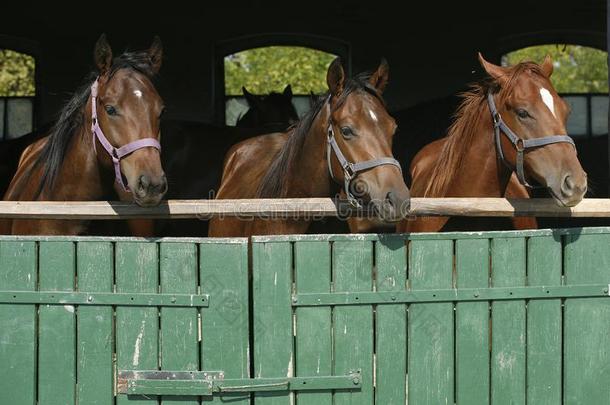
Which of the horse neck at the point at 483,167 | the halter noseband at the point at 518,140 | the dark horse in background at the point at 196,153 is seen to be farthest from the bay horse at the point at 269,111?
the halter noseband at the point at 518,140

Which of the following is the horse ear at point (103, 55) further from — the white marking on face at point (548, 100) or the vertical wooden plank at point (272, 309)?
the white marking on face at point (548, 100)

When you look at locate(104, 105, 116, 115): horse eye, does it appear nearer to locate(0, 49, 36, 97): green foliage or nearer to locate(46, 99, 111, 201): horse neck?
locate(46, 99, 111, 201): horse neck

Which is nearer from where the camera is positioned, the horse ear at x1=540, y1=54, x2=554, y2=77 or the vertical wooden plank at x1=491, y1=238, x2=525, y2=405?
the vertical wooden plank at x1=491, y1=238, x2=525, y2=405

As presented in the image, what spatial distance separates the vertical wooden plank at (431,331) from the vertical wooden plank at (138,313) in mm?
971

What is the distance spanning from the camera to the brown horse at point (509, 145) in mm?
3973

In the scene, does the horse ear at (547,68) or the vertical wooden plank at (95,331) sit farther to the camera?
the horse ear at (547,68)

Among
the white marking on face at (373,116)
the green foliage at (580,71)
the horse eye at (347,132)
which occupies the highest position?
the green foliage at (580,71)

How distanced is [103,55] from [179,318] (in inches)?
54.8

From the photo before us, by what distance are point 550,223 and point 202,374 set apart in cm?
345

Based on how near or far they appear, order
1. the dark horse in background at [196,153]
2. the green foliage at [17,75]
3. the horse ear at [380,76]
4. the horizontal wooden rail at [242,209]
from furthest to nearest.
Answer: the green foliage at [17,75] < the dark horse in background at [196,153] < the horse ear at [380,76] < the horizontal wooden rail at [242,209]

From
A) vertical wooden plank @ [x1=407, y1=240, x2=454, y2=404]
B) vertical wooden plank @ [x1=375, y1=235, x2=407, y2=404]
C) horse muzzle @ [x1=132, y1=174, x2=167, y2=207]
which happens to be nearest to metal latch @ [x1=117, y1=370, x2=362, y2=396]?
vertical wooden plank @ [x1=375, y1=235, x2=407, y2=404]

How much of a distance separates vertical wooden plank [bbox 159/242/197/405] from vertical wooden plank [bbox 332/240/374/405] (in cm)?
53

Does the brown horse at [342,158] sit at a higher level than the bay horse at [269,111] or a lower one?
lower

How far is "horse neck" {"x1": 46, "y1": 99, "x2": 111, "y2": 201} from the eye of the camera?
14.6ft
